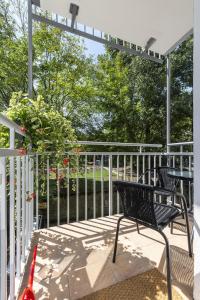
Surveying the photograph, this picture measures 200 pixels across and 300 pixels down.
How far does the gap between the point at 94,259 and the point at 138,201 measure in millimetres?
794

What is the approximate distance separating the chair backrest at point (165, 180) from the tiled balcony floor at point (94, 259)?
54 cm

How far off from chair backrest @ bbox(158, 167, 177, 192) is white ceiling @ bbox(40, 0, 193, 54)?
6.10ft

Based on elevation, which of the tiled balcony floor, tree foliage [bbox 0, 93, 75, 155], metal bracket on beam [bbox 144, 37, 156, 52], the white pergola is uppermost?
the white pergola

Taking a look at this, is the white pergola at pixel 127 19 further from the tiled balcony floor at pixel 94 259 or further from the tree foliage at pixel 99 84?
the tree foliage at pixel 99 84

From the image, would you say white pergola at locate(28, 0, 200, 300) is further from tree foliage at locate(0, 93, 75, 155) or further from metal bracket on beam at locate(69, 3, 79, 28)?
tree foliage at locate(0, 93, 75, 155)

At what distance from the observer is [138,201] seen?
5.54ft

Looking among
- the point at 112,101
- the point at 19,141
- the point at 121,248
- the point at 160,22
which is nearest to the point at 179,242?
the point at 121,248

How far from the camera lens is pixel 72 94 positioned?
316 inches

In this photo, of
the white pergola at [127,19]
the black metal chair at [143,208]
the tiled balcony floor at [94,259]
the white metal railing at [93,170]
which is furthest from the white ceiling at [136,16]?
the tiled balcony floor at [94,259]

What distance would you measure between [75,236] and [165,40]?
2.94 metres

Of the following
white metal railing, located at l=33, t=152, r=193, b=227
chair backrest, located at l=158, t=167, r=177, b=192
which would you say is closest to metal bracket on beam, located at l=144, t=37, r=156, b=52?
white metal railing, located at l=33, t=152, r=193, b=227

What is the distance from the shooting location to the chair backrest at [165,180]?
2760 millimetres

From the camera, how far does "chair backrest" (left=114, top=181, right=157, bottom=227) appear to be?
159 cm

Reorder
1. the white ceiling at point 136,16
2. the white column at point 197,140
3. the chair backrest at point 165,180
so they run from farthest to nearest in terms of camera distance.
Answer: the chair backrest at point 165,180
the white ceiling at point 136,16
the white column at point 197,140
